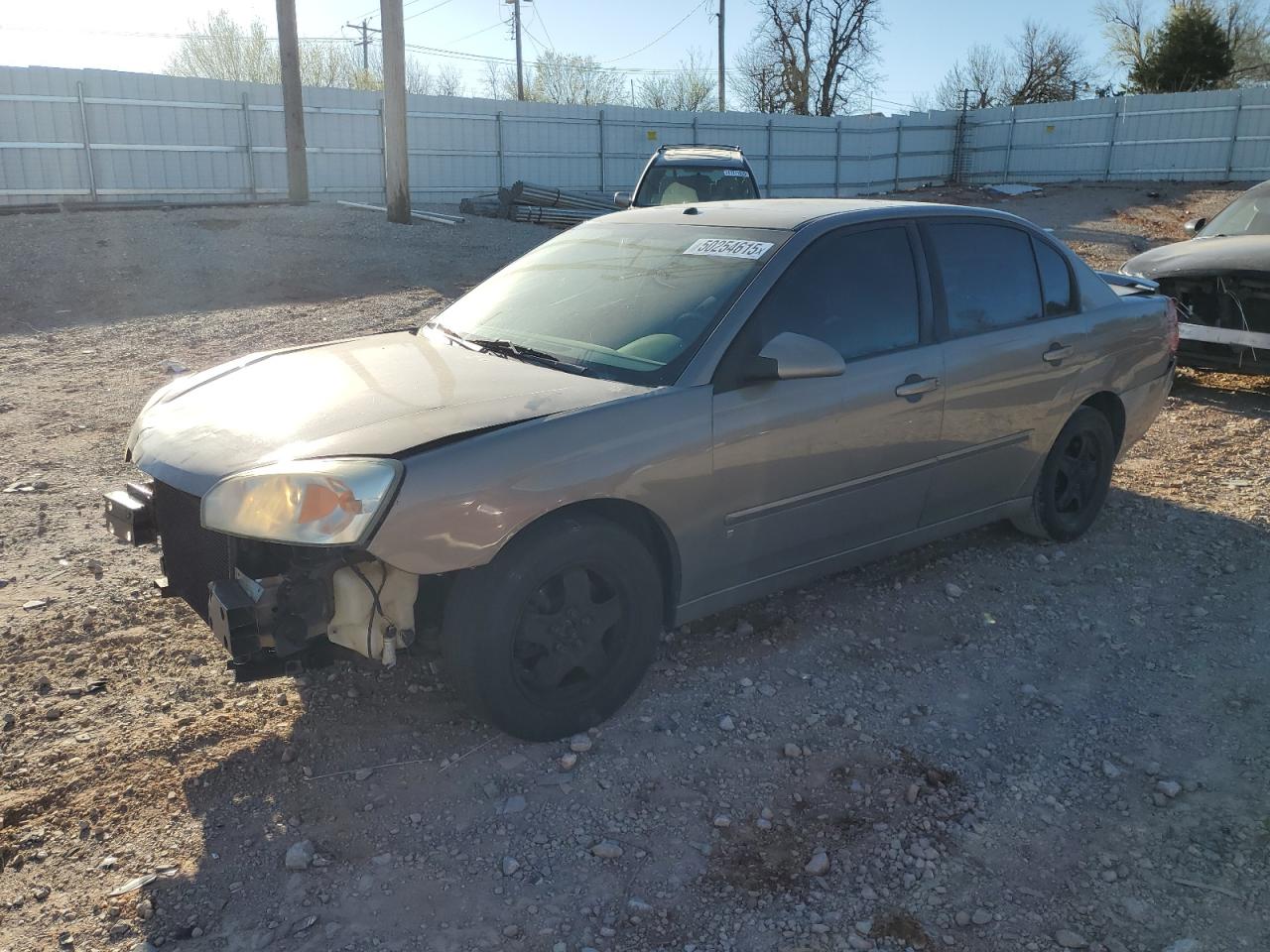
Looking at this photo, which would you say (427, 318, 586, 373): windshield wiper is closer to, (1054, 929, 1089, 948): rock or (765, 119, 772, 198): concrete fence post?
(1054, 929, 1089, 948): rock

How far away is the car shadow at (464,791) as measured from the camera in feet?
8.64

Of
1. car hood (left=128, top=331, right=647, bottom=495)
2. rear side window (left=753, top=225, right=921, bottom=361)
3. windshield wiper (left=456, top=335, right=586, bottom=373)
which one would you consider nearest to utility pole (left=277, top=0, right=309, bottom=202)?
car hood (left=128, top=331, right=647, bottom=495)

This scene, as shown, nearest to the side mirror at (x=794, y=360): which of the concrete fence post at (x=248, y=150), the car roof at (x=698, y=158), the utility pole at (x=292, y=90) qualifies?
the car roof at (x=698, y=158)

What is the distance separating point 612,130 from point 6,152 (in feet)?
45.5

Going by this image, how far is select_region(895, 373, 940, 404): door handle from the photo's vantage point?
4133mm

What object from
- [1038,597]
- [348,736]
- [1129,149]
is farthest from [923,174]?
[348,736]

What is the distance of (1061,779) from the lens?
3.29m

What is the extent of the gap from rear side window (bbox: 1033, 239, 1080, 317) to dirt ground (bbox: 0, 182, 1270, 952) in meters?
1.20

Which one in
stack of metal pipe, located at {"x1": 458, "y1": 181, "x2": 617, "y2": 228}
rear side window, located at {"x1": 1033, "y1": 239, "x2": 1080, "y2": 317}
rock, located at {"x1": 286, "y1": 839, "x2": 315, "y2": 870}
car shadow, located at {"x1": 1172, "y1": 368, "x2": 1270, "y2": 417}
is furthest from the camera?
stack of metal pipe, located at {"x1": 458, "y1": 181, "x2": 617, "y2": 228}

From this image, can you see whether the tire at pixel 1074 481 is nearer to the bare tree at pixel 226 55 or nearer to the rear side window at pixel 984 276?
the rear side window at pixel 984 276

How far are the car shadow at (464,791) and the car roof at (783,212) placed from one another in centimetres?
162

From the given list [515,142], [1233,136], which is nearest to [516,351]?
[515,142]

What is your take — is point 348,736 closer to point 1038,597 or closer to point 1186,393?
point 1038,597

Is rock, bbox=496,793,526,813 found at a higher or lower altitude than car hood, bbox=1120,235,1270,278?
lower
